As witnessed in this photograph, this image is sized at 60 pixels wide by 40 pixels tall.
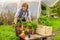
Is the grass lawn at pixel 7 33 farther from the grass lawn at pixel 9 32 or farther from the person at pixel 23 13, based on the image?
the person at pixel 23 13

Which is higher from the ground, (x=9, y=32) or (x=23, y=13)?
(x=23, y=13)

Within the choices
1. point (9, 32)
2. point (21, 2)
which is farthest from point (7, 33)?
point (21, 2)

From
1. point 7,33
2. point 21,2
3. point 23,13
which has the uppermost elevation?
point 21,2

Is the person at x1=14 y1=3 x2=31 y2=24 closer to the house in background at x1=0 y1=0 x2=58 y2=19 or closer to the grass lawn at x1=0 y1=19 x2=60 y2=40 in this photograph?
the grass lawn at x1=0 y1=19 x2=60 y2=40

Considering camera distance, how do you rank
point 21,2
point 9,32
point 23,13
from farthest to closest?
point 21,2 → point 9,32 → point 23,13

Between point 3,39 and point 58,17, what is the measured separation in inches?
68.4

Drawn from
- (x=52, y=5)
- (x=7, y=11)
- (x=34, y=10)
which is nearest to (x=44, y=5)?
(x=52, y=5)

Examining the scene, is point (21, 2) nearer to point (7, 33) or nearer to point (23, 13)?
point (23, 13)

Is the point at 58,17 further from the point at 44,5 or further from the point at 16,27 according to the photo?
the point at 16,27

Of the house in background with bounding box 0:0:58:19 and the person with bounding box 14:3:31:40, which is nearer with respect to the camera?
the person with bounding box 14:3:31:40

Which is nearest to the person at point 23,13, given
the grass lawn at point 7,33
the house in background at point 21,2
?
the grass lawn at point 7,33

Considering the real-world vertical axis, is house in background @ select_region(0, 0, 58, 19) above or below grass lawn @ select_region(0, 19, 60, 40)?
above

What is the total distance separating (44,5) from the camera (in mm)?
5316

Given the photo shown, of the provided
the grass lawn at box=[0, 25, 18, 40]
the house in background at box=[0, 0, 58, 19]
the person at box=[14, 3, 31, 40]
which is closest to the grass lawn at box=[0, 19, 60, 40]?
the grass lawn at box=[0, 25, 18, 40]
